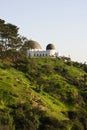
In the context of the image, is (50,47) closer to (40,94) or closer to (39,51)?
(39,51)

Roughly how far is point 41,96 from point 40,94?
1549 millimetres

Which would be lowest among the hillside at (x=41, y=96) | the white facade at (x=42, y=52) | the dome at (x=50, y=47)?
the hillside at (x=41, y=96)

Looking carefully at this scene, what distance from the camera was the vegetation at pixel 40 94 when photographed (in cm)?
8106

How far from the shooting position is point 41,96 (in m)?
96.1

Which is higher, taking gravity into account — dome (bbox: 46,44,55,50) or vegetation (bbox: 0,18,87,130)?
dome (bbox: 46,44,55,50)

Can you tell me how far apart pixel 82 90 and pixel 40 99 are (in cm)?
2395

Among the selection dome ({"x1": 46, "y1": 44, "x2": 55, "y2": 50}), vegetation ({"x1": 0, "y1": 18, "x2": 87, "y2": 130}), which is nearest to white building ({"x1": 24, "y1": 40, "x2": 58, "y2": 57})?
dome ({"x1": 46, "y1": 44, "x2": 55, "y2": 50})

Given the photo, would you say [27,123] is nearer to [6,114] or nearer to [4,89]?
[6,114]

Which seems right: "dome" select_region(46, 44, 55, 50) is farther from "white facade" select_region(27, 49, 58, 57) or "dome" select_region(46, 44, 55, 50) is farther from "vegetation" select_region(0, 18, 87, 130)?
"vegetation" select_region(0, 18, 87, 130)

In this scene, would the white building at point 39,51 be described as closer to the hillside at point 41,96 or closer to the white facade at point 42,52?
the white facade at point 42,52

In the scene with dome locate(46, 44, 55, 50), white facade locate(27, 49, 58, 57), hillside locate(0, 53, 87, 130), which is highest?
dome locate(46, 44, 55, 50)

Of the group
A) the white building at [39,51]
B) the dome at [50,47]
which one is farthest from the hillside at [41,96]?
the dome at [50,47]

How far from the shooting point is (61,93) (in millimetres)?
105188

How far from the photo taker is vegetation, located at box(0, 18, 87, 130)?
81062 mm
